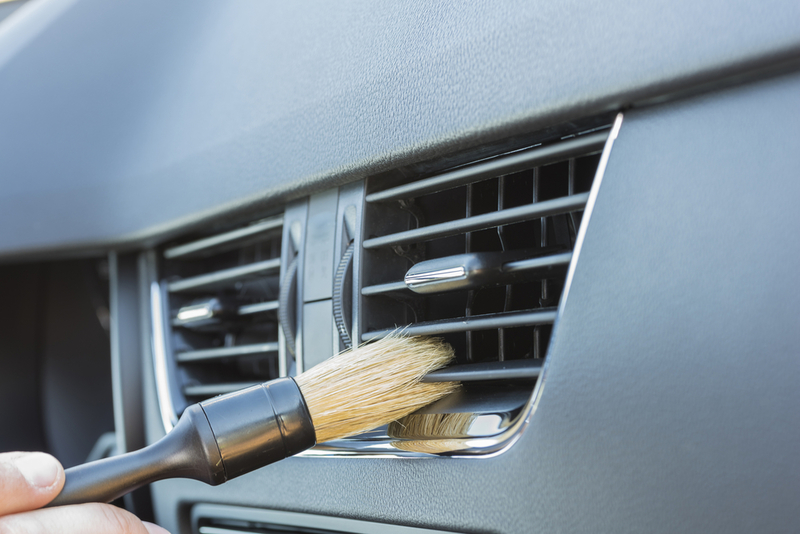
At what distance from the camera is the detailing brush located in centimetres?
56

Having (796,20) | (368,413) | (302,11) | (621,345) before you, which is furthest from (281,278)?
(796,20)

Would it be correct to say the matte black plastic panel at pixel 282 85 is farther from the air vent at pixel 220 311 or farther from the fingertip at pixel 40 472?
the fingertip at pixel 40 472

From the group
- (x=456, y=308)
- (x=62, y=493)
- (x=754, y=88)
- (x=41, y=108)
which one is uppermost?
(x=41, y=108)

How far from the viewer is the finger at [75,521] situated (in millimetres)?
501

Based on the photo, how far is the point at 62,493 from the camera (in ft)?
1.76

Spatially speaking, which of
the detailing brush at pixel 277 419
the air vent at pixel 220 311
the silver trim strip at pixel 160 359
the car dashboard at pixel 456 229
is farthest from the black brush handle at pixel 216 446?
the silver trim strip at pixel 160 359

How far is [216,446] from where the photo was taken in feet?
1.84

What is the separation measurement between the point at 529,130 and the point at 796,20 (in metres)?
0.20

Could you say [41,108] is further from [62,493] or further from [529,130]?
[529,130]

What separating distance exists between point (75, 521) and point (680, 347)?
0.49 m

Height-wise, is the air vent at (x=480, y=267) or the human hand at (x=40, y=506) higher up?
the air vent at (x=480, y=267)

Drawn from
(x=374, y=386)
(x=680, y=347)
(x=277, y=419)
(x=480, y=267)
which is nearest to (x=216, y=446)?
(x=277, y=419)

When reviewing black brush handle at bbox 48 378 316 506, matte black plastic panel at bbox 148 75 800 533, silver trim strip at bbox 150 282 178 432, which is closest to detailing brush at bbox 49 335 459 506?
black brush handle at bbox 48 378 316 506

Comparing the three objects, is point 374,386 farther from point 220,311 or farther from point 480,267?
point 220,311
